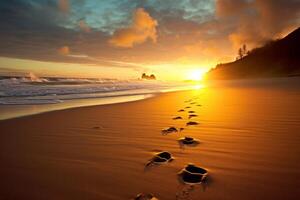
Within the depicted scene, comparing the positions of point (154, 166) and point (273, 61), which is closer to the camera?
point (154, 166)

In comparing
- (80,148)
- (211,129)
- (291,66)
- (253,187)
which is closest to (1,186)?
(80,148)

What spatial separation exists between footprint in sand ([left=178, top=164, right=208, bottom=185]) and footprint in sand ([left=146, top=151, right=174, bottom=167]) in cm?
39

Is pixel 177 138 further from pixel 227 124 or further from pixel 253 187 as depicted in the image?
pixel 253 187

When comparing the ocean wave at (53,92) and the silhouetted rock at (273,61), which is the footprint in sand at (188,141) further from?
the silhouetted rock at (273,61)

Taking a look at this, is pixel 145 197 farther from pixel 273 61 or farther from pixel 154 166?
pixel 273 61

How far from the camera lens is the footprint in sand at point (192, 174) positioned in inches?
91.8

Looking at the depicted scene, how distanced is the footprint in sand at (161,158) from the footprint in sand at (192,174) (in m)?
0.39

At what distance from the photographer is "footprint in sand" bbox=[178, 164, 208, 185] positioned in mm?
2331

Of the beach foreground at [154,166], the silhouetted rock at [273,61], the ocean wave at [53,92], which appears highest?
the silhouetted rock at [273,61]

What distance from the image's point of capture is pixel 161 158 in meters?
3.04

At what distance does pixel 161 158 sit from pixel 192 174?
670 millimetres

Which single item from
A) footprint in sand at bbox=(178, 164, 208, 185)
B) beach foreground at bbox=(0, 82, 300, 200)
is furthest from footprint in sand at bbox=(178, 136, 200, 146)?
footprint in sand at bbox=(178, 164, 208, 185)

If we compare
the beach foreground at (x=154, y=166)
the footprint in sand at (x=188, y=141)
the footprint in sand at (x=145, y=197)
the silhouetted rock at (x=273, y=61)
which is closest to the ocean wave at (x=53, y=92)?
the beach foreground at (x=154, y=166)

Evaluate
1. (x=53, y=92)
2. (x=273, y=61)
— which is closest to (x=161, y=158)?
(x=53, y=92)
